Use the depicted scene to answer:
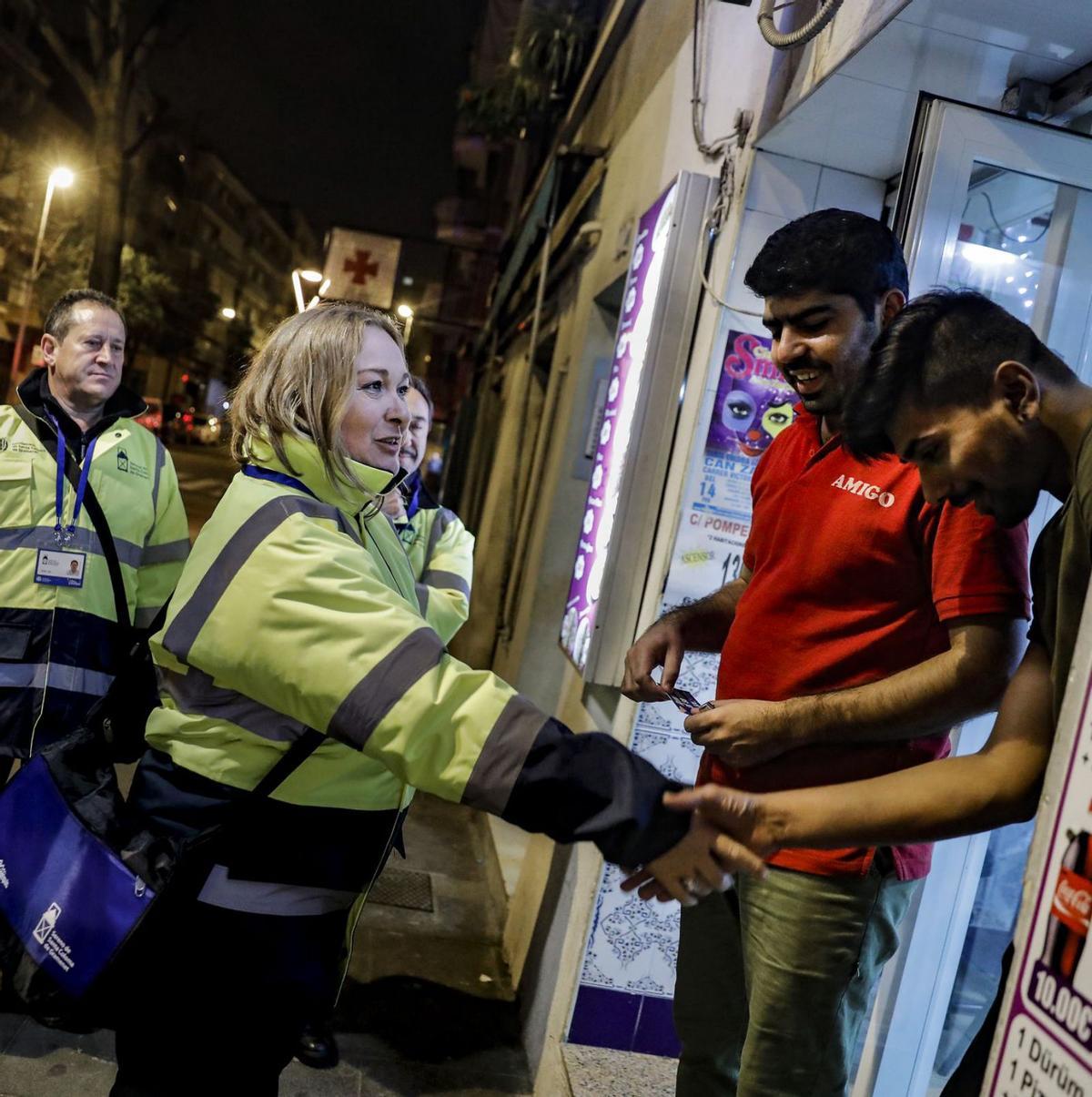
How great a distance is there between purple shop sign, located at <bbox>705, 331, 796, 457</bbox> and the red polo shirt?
1.24 meters

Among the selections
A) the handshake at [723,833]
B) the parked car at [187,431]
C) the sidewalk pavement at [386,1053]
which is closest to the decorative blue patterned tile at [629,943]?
the sidewalk pavement at [386,1053]

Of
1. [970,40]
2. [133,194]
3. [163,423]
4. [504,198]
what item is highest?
[133,194]

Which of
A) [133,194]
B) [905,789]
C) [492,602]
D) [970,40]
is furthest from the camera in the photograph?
[133,194]

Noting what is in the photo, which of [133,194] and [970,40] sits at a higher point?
[133,194]

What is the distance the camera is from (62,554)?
376 cm

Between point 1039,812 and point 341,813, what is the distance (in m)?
1.34

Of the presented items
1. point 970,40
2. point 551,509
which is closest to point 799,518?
point 970,40

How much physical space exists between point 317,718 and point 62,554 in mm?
2376

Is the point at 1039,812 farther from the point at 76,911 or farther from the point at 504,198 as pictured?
the point at 504,198

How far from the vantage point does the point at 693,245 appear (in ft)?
11.7

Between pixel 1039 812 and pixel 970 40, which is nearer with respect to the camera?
pixel 1039 812

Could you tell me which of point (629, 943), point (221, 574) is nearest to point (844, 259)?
point (221, 574)

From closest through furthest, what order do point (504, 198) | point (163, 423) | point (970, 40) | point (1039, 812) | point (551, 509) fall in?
1. point (1039, 812)
2. point (970, 40)
3. point (551, 509)
4. point (504, 198)
5. point (163, 423)

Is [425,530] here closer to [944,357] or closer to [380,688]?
[380,688]
